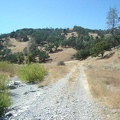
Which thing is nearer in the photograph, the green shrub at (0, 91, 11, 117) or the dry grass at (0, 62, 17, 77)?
the green shrub at (0, 91, 11, 117)

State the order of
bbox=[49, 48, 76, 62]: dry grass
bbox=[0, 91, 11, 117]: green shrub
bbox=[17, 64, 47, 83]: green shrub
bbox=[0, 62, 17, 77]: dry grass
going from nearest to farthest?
bbox=[0, 91, 11, 117]: green shrub → bbox=[17, 64, 47, 83]: green shrub → bbox=[0, 62, 17, 77]: dry grass → bbox=[49, 48, 76, 62]: dry grass

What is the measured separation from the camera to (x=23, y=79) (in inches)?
1567

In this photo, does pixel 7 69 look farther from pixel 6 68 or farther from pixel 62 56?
pixel 62 56

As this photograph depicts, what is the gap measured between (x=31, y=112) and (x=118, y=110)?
15.7 ft

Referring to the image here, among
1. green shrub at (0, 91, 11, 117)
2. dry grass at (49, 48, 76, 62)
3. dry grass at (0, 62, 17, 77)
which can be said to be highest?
green shrub at (0, 91, 11, 117)

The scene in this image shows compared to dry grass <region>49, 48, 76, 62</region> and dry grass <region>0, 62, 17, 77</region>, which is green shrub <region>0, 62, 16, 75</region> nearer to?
dry grass <region>0, 62, 17, 77</region>

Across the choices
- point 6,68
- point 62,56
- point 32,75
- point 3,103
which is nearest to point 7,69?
point 6,68

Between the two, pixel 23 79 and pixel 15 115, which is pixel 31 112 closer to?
pixel 15 115

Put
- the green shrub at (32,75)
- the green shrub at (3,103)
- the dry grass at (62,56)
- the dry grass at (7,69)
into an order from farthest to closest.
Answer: the dry grass at (62,56), the dry grass at (7,69), the green shrub at (32,75), the green shrub at (3,103)

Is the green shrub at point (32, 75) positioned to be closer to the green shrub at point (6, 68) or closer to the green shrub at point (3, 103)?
the green shrub at point (6, 68)

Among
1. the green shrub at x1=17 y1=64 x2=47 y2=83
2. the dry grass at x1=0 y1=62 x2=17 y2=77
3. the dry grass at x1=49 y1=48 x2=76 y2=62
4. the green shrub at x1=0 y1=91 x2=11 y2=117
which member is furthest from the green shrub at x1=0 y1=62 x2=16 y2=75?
the dry grass at x1=49 y1=48 x2=76 y2=62

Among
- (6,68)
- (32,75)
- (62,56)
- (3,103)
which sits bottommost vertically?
(62,56)

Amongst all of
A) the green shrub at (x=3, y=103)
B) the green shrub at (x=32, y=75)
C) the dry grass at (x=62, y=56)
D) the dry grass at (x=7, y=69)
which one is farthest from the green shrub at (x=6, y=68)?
the dry grass at (x=62, y=56)

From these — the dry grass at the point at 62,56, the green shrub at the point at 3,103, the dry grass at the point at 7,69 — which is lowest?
the dry grass at the point at 62,56
